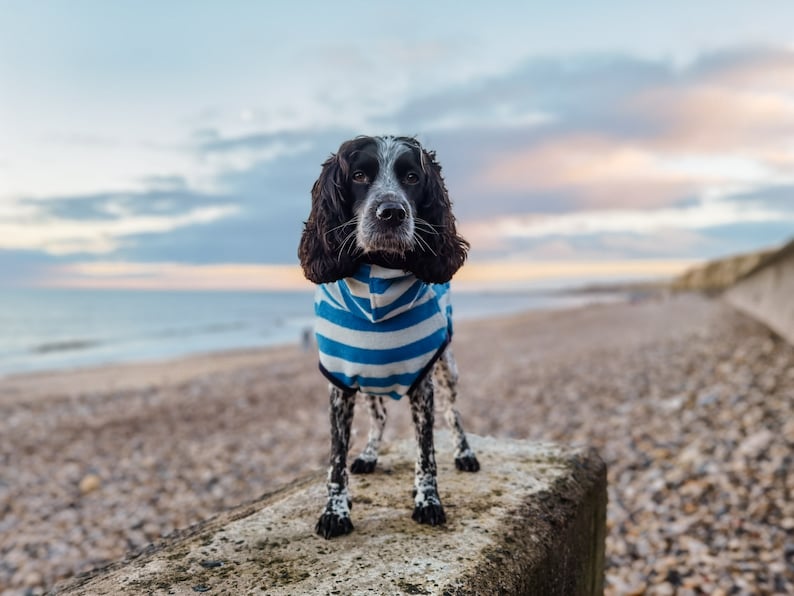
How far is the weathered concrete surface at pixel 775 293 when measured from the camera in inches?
458

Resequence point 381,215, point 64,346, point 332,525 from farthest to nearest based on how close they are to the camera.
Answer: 1. point 64,346
2. point 332,525
3. point 381,215

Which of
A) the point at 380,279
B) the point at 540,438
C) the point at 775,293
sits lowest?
the point at 540,438

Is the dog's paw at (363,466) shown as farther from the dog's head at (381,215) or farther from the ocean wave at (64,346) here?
the ocean wave at (64,346)

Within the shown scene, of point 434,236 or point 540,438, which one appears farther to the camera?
point 540,438

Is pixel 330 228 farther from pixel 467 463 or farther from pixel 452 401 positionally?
pixel 467 463

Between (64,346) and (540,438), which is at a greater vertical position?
(540,438)

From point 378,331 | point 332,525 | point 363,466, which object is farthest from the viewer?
point 363,466

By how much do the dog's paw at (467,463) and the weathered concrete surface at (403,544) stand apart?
0.18ft

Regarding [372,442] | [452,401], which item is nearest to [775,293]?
[452,401]

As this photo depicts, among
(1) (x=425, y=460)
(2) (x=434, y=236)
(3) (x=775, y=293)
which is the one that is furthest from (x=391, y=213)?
(3) (x=775, y=293)

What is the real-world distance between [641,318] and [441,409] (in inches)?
885

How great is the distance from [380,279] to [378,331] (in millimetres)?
249

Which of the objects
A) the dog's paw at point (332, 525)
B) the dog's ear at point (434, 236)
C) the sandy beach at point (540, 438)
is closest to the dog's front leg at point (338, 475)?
the dog's paw at point (332, 525)

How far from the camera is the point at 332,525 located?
276 centimetres
